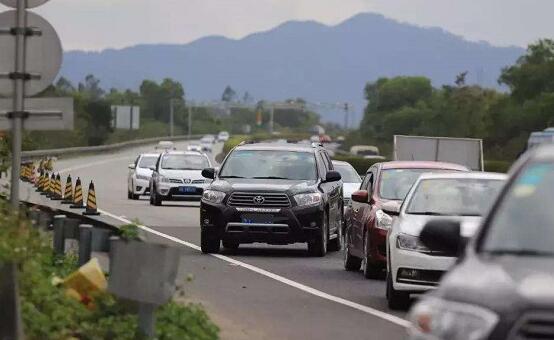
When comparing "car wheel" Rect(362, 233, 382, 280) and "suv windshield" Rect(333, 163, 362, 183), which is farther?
"suv windshield" Rect(333, 163, 362, 183)

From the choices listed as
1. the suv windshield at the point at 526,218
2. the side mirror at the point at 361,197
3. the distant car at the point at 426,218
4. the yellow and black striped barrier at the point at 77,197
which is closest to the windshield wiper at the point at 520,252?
the suv windshield at the point at 526,218

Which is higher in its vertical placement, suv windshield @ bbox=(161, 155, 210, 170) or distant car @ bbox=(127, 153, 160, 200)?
suv windshield @ bbox=(161, 155, 210, 170)

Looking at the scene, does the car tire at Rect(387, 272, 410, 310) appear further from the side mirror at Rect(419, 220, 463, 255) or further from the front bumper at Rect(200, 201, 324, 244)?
the side mirror at Rect(419, 220, 463, 255)

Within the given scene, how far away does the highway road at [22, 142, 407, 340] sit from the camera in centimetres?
1548

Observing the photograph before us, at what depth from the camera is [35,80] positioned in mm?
14172

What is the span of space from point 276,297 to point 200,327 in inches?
249

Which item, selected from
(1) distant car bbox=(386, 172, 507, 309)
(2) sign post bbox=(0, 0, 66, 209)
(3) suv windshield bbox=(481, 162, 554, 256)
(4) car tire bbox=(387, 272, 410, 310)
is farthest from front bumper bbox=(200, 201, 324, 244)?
(3) suv windshield bbox=(481, 162, 554, 256)

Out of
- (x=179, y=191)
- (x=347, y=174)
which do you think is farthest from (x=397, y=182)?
(x=179, y=191)

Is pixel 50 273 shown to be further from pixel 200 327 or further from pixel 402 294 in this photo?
pixel 402 294

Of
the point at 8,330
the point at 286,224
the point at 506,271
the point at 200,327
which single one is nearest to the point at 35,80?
the point at 200,327

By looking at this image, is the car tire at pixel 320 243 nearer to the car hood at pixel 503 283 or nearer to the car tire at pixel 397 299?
the car tire at pixel 397 299

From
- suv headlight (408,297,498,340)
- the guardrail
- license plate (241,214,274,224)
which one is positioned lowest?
the guardrail

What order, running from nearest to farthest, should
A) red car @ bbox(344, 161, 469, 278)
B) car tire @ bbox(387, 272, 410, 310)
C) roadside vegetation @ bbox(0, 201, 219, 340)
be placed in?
roadside vegetation @ bbox(0, 201, 219, 340), car tire @ bbox(387, 272, 410, 310), red car @ bbox(344, 161, 469, 278)

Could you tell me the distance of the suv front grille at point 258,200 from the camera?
25922 millimetres
